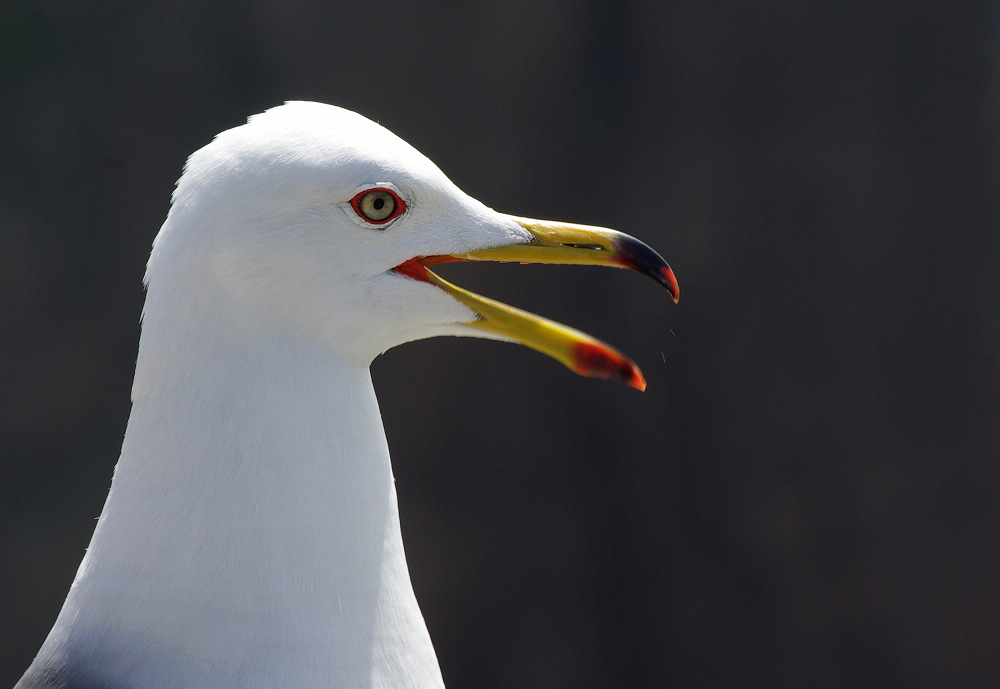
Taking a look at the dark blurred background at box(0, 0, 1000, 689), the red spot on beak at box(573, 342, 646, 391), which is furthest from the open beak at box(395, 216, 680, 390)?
the dark blurred background at box(0, 0, 1000, 689)

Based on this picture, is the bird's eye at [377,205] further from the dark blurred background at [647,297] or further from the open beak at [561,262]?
the dark blurred background at [647,297]

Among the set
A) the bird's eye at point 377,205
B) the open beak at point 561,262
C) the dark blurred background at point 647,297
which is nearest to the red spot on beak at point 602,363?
the open beak at point 561,262

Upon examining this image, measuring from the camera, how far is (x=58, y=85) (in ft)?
7.68

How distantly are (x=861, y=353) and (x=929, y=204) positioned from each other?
0.36 metres

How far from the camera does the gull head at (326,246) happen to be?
3.01ft

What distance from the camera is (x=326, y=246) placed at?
938 mm

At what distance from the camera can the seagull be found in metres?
0.91

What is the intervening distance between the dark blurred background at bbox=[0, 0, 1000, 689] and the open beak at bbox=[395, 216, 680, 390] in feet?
4.25

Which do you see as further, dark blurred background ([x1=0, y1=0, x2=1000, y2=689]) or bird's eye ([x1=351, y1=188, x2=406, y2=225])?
dark blurred background ([x1=0, y1=0, x2=1000, y2=689])

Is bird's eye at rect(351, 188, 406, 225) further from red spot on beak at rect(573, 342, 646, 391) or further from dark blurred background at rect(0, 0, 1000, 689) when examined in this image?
dark blurred background at rect(0, 0, 1000, 689)

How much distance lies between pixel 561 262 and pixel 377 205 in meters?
0.19

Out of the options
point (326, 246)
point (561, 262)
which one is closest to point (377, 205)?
point (326, 246)

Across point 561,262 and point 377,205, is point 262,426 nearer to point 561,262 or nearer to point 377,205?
point 377,205

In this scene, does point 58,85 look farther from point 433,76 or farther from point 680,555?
point 680,555
